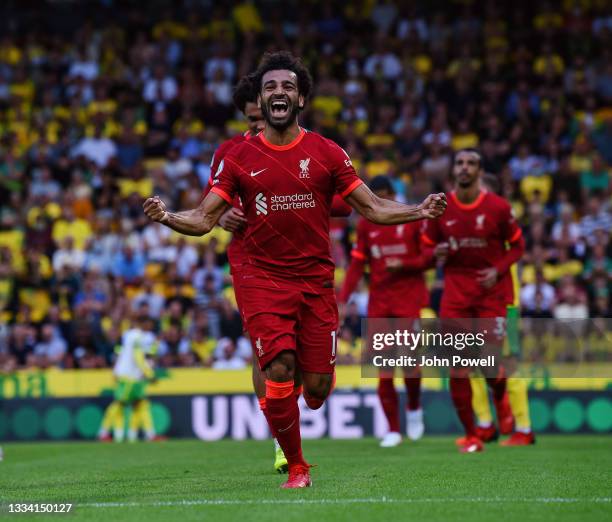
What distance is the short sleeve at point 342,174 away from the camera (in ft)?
27.1

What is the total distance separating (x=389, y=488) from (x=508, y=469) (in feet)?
6.21

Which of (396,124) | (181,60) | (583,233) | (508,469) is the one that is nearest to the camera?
(508,469)

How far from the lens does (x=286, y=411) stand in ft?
26.6

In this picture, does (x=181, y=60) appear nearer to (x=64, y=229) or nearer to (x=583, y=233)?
(x=64, y=229)

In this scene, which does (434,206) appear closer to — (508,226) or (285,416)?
(285,416)

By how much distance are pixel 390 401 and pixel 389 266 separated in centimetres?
154

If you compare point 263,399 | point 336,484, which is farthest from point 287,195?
point 263,399

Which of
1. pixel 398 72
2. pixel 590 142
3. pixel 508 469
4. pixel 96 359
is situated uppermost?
pixel 398 72

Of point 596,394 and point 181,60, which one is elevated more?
point 181,60

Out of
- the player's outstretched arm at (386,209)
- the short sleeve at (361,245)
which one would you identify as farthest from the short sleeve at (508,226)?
the player's outstretched arm at (386,209)

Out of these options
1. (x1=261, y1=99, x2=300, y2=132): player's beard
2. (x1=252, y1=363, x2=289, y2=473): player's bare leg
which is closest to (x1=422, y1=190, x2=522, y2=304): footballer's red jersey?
(x1=252, y1=363, x2=289, y2=473): player's bare leg

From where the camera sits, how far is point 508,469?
9742 millimetres

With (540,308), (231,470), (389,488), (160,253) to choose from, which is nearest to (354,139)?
(160,253)

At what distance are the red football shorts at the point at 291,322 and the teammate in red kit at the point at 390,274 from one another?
16.2 ft
